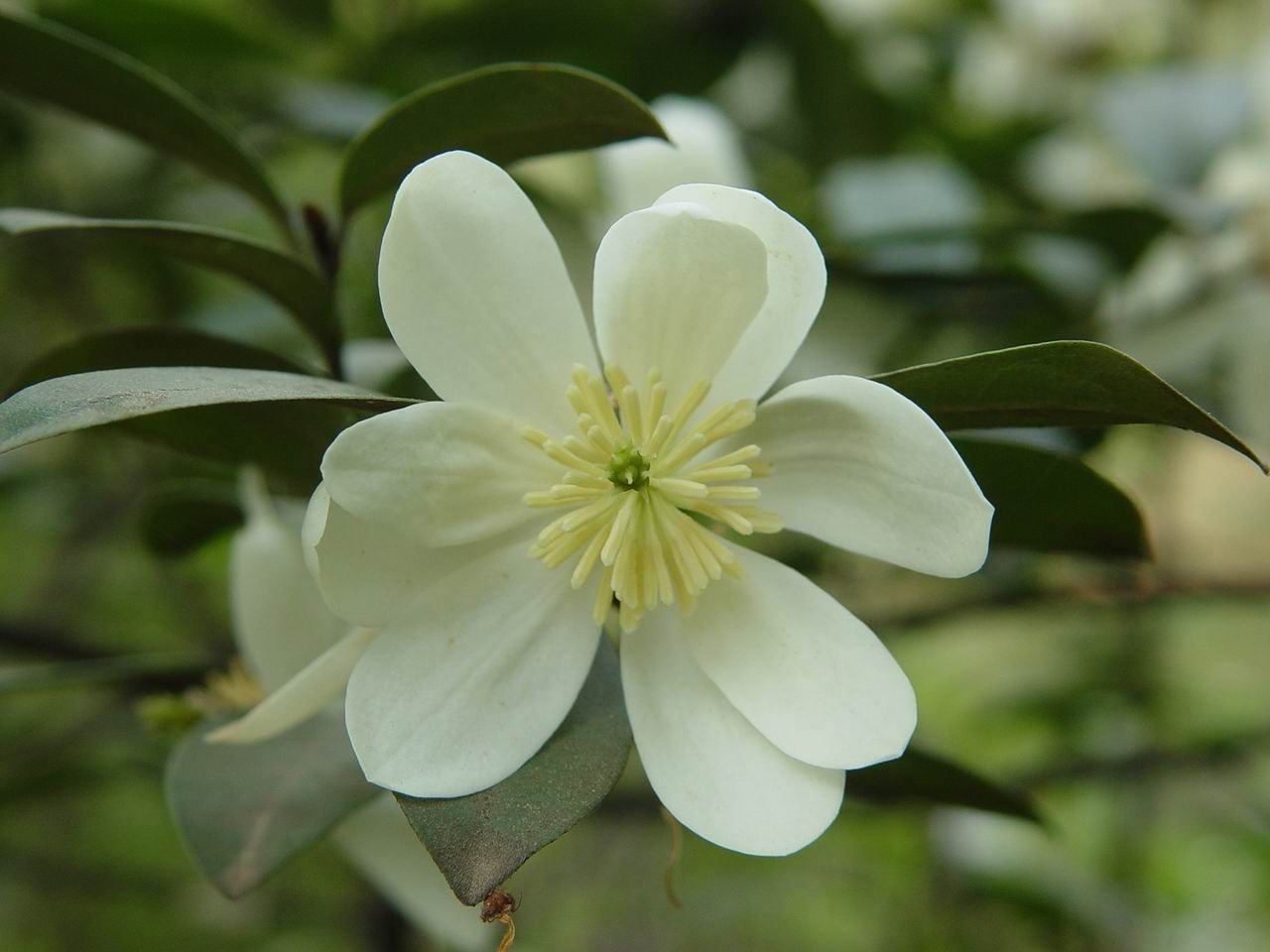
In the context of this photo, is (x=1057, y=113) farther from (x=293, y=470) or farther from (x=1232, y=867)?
(x=1232, y=867)

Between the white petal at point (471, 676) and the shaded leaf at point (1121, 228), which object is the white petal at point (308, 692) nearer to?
the white petal at point (471, 676)

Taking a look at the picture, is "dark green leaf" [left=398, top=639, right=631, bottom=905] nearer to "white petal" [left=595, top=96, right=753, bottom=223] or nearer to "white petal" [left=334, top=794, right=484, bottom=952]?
"white petal" [left=334, top=794, right=484, bottom=952]

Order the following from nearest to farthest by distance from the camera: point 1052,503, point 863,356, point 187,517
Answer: point 1052,503, point 187,517, point 863,356

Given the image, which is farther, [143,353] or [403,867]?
[403,867]

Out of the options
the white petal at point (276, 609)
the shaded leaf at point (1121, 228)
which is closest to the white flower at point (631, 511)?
the white petal at point (276, 609)

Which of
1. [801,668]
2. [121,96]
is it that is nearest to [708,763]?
[801,668]

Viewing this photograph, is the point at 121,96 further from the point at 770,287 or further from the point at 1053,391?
the point at 1053,391
